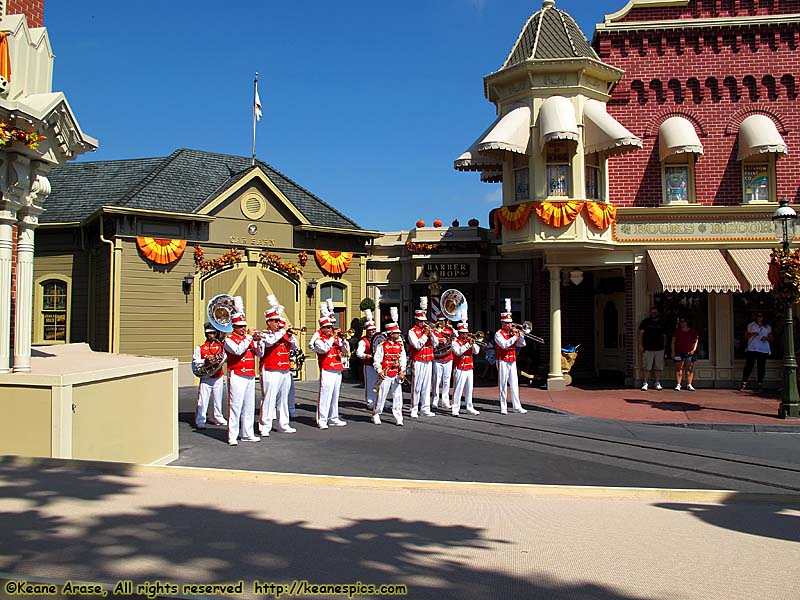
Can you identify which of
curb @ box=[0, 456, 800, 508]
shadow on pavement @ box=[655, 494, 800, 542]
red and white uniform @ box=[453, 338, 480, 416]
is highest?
red and white uniform @ box=[453, 338, 480, 416]

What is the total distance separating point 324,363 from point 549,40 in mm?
10262

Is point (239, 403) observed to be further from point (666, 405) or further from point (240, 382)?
point (666, 405)

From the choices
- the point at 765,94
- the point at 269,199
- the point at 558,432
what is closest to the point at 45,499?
the point at 558,432

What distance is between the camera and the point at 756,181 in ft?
57.4

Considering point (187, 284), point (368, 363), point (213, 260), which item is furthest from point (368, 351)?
point (213, 260)

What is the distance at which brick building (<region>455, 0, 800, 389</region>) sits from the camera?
16.5 metres

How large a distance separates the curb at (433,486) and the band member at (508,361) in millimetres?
7291

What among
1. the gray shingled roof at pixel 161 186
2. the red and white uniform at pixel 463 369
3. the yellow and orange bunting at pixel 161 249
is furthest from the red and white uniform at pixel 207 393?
the gray shingled roof at pixel 161 186

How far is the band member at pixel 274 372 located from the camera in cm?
1116

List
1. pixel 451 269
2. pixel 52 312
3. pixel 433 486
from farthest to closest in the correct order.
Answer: pixel 451 269, pixel 52 312, pixel 433 486

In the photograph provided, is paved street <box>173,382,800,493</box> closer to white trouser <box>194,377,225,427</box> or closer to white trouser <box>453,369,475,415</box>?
white trouser <box>194,377,225,427</box>

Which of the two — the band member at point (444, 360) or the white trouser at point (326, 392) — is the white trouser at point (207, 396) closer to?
the white trouser at point (326, 392)

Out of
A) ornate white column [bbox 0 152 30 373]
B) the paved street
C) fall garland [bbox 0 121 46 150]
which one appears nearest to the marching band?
the paved street

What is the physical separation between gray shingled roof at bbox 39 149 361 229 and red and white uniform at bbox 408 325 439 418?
7662 mm
